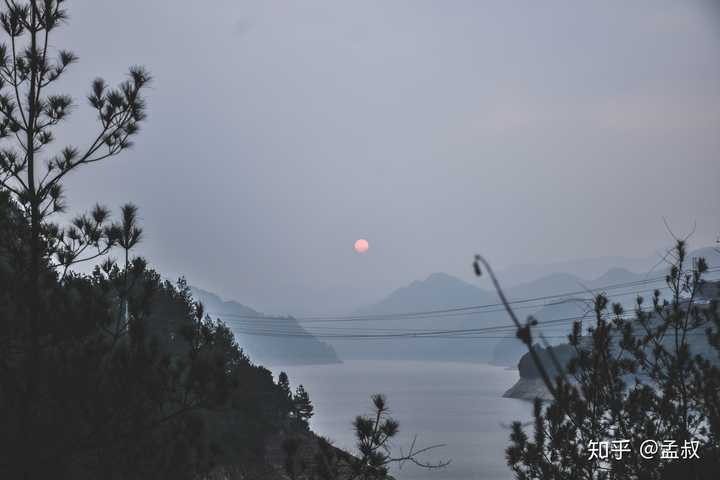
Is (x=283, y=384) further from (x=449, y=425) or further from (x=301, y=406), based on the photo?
(x=449, y=425)

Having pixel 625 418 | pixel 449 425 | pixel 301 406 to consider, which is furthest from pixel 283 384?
pixel 625 418

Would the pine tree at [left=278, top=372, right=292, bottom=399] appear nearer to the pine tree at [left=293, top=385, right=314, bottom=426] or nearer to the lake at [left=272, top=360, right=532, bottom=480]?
the pine tree at [left=293, top=385, right=314, bottom=426]

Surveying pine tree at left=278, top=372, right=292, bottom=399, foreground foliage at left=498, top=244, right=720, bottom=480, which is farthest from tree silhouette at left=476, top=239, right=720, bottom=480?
pine tree at left=278, top=372, right=292, bottom=399

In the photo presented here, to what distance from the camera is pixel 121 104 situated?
9.95 metres

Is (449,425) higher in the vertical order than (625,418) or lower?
lower

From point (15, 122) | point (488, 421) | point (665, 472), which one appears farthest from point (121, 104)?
point (488, 421)

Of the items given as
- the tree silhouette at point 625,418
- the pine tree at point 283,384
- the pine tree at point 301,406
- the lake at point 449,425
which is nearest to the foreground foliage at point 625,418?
the tree silhouette at point 625,418

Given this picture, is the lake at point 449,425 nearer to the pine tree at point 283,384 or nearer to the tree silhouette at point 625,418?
the pine tree at point 283,384

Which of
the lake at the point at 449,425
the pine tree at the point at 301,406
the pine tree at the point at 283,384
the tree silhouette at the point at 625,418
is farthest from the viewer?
the lake at the point at 449,425

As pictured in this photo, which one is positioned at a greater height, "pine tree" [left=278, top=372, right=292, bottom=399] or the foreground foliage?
"pine tree" [left=278, top=372, right=292, bottom=399]

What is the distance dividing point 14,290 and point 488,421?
139106 mm

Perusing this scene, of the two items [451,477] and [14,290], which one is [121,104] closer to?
[14,290]

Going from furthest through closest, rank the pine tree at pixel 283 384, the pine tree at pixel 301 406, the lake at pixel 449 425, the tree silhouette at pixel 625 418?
the lake at pixel 449 425 < the pine tree at pixel 301 406 < the pine tree at pixel 283 384 < the tree silhouette at pixel 625 418

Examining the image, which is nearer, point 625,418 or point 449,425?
point 625,418
